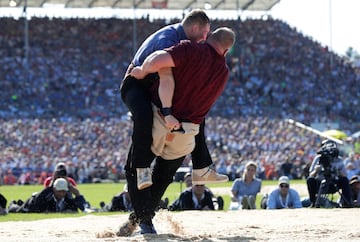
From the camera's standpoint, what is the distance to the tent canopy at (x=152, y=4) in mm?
50688

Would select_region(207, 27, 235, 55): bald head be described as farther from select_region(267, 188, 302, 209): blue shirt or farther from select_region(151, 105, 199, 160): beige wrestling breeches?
select_region(267, 188, 302, 209): blue shirt

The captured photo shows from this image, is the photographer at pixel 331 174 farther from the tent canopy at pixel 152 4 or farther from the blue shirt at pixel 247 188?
the tent canopy at pixel 152 4

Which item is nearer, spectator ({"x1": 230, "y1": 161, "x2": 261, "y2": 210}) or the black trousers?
the black trousers

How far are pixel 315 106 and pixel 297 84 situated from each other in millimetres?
2479

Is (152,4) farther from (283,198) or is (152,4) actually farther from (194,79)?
(194,79)

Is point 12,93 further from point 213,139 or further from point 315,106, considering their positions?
point 315,106

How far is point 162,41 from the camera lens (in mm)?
7988

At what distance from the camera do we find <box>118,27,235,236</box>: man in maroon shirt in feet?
25.1

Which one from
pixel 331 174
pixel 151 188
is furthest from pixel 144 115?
pixel 331 174

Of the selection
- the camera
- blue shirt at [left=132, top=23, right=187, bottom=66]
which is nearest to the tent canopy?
the camera

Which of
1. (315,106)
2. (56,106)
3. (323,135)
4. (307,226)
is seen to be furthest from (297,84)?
(307,226)

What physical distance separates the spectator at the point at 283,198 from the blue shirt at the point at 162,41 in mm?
6793

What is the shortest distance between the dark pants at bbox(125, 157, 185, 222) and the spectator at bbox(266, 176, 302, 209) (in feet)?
20.4

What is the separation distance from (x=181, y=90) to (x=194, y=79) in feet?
0.49
